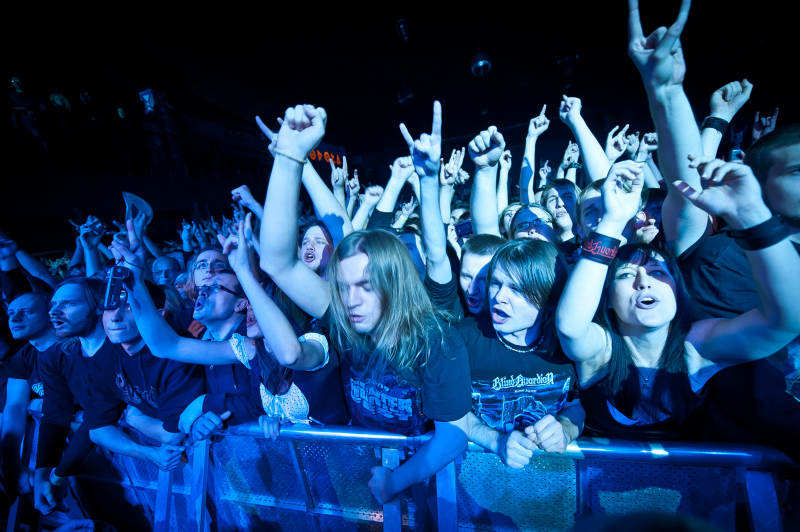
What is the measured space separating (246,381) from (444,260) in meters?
1.18

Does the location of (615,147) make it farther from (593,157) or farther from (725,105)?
(725,105)

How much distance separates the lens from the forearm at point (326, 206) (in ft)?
6.07

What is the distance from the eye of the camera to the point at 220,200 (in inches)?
455

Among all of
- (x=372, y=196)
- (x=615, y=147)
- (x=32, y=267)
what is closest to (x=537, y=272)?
(x=372, y=196)

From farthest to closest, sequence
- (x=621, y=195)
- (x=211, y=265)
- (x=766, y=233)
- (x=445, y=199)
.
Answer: (x=445, y=199), (x=211, y=265), (x=621, y=195), (x=766, y=233)

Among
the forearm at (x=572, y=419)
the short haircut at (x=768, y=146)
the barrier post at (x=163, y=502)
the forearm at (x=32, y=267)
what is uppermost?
the short haircut at (x=768, y=146)

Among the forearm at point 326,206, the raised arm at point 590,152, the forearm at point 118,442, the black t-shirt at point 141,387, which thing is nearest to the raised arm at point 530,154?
the raised arm at point 590,152

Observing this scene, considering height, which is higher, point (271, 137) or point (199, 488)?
point (271, 137)

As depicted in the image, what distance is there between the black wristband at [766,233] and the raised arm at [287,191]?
137 cm

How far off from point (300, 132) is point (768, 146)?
5.66 feet

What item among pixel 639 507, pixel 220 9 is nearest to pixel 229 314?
pixel 639 507

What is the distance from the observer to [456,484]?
132cm

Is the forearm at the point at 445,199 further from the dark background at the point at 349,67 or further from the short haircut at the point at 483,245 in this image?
the dark background at the point at 349,67

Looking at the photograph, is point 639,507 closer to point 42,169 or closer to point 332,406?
point 332,406
